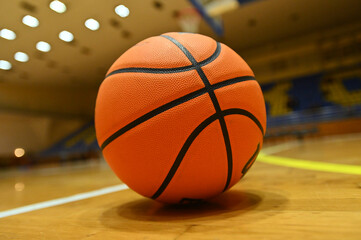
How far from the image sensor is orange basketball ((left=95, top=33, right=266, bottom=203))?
0.90 meters

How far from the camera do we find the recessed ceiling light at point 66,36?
5948 mm

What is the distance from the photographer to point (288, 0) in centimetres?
692

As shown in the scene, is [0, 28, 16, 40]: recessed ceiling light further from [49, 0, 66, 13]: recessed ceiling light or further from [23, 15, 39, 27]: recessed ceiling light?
[49, 0, 66, 13]: recessed ceiling light

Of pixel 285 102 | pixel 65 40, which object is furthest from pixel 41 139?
pixel 285 102

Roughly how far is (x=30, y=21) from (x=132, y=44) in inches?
95.3

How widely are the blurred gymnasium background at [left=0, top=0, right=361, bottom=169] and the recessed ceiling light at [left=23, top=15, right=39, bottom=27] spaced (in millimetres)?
17

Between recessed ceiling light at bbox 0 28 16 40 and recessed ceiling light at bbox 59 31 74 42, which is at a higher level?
recessed ceiling light at bbox 59 31 74 42

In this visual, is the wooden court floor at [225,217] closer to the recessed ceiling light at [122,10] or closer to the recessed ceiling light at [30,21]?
the recessed ceiling light at [122,10]

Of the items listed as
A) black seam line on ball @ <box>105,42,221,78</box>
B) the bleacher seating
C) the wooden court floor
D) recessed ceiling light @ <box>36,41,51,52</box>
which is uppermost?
recessed ceiling light @ <box>36,41,51,52</box>

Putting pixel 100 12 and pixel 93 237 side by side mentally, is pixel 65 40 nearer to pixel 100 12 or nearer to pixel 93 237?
pixel 100 12

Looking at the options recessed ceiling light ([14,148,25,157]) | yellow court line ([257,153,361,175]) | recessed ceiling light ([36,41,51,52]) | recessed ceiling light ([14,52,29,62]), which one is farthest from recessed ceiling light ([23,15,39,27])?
recessed ceiling light ([14,148,25,157])

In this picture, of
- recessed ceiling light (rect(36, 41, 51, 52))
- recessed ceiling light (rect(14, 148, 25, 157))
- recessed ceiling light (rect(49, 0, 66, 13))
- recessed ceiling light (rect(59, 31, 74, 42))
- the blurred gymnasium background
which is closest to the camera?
recessed ceiling light (rect(49, 0, 66, 13))

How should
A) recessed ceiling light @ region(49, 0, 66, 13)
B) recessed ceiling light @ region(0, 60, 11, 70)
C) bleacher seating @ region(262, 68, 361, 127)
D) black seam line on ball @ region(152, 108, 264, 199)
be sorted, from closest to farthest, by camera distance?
black seam line on ball @ region(152, 108, 264, 199)
recessed ceiling light @ region(49, 0, 66, 13)
recessed ceiling light @ region(0, 60, 11, 70)
bleacher seating @ region(262, 68, 361, 127)

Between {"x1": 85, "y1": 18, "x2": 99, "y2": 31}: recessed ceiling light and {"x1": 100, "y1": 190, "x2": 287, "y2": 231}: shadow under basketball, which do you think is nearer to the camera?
{"x1": 100, "y1": 190, "x2": 287, "y2": 231}: shadow under basketball
